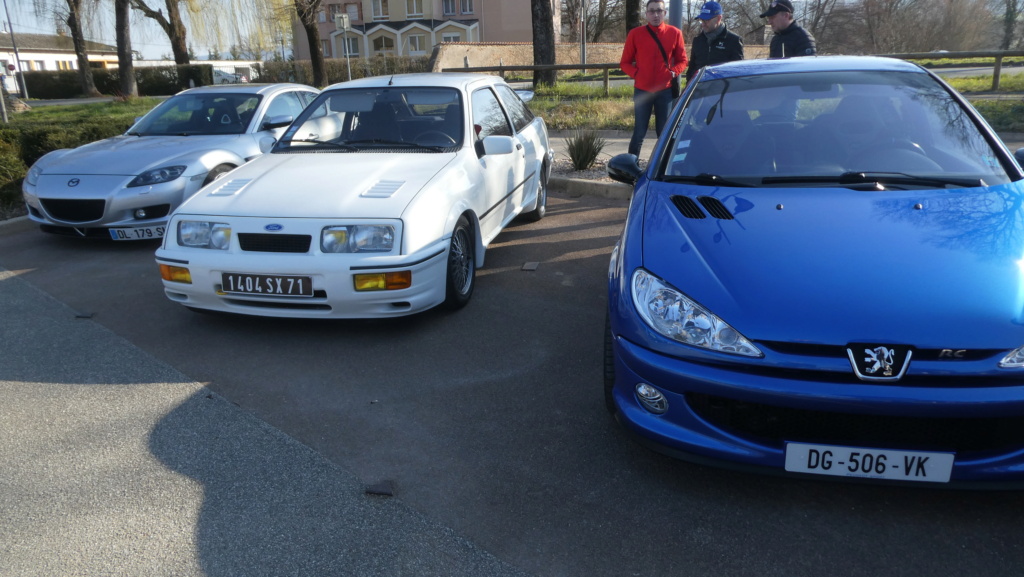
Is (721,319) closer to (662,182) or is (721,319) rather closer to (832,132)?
(662,182)

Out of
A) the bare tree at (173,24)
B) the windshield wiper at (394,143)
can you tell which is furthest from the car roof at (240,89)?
the bare tree at (173,24)

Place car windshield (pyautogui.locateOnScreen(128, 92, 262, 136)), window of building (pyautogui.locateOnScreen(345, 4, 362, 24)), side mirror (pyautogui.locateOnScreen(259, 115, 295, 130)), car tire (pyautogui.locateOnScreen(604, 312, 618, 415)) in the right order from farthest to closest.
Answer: window of building (pyautogui.locateOnScreen(345, 4, 362, 24)) → car windshield (pyautogui.locateOnScreen(128, 92, 262, 136)) → side mirror (pyautogui.locateOnScreen(259, 115, 295, 130)) → car tire (pyautogui.locateOnScreen(604, 312, 618, 415))

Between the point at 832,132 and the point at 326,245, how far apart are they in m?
2.75

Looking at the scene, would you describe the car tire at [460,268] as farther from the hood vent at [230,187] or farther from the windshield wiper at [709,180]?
the windshield wiper at [709,180]

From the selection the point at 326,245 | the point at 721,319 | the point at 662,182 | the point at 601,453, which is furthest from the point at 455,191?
the point at 721,319

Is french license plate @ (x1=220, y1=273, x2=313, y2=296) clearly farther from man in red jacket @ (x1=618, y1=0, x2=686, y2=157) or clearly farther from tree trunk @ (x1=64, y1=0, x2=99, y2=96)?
tree trunk @ (x1=64, y1=0, x2=99, y2=96)

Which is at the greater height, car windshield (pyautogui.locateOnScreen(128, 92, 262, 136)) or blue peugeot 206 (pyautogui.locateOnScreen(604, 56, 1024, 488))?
car windshield (pyautogui.locateOnScreen(128, 92, 262, 136))

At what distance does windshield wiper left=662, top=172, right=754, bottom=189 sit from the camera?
3402 millimetres

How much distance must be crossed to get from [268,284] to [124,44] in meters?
25.7

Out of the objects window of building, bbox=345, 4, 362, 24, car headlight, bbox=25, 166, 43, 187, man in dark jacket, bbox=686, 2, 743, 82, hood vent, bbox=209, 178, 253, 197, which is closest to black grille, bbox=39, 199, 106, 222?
car headlight, bbox=25, 166, 43, 187

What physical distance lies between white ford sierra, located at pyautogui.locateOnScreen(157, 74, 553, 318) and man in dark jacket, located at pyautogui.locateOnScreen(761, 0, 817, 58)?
123 inches

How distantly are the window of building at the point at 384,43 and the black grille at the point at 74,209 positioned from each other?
5724cm

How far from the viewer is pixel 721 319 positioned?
2.54m

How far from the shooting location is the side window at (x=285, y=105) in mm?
7879
